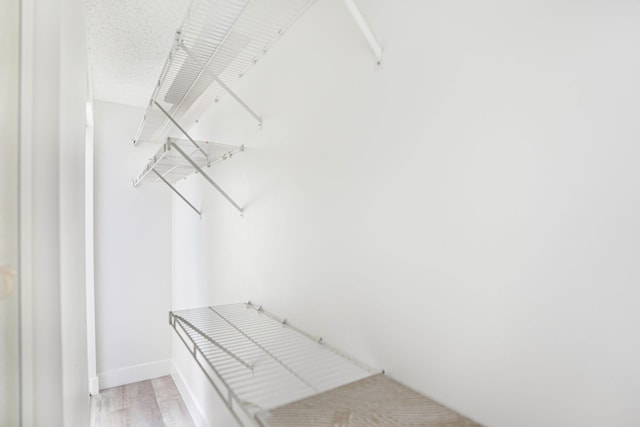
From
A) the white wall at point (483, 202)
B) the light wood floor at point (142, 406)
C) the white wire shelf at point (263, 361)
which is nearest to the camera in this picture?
the white wall at point (483, 202)

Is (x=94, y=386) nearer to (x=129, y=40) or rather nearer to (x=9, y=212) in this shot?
(x=129, y=40)

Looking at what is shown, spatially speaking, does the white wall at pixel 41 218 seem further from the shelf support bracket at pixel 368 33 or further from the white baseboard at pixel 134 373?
the white baseboard at pixel 134 373

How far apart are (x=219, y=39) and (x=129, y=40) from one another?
1.21 metres

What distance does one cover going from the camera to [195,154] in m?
1.95

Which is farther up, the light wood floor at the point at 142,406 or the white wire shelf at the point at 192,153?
the white wire shelf at the point at 192,153

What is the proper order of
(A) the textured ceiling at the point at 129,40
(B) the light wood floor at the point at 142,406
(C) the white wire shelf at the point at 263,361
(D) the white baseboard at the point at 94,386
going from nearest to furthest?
(C) the white wire shelf at the point at 263,361 < (A) the textured ceiling at the point at 129,40 < (B) the light wood floor at the point at 142,406 < (D) the white baseboard at the point at 94,386

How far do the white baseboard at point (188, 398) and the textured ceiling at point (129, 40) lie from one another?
→ 8.34ft

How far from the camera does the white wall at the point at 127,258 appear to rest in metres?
3.12

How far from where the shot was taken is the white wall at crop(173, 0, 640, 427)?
0.53m

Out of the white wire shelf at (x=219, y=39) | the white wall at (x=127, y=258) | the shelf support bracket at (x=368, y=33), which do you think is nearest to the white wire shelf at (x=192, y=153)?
the white wire shelf at (x=219, y=39)

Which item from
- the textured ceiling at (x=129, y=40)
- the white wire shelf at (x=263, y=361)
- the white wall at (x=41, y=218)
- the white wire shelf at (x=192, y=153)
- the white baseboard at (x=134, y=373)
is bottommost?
the white baseboard at (x=134, y=373)

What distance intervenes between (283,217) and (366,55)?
73 centimetres

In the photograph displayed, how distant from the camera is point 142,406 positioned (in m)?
2.82

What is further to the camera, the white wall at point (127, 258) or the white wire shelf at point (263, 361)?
the white wall at point (127, 258)
